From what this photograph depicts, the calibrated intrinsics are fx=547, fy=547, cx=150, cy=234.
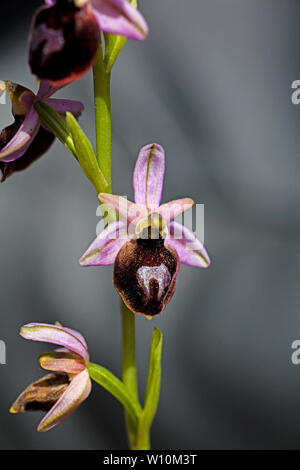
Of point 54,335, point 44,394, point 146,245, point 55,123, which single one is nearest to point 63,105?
point 55,123

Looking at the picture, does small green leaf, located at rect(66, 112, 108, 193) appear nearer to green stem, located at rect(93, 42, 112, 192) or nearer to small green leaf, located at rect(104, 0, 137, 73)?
green stem, located at rect(93, 42, 112, 192)

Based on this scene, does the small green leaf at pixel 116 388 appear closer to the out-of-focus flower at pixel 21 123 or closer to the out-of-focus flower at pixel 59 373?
the out-of-focus flower at pixel 59 373

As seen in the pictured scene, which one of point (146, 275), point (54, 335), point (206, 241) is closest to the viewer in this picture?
point (146, 275)

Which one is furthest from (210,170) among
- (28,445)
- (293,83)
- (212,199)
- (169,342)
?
(28,445)

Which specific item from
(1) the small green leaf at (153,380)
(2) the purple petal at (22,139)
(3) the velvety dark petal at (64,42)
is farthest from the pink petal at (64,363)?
(3) the velvety dark petal at (64,42)

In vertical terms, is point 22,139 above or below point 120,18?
below

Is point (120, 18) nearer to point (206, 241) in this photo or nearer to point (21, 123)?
point (21, 123)
